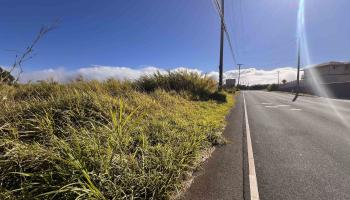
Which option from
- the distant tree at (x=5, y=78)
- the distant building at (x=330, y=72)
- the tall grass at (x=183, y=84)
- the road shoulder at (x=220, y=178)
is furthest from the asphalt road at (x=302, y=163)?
the distant building at (x=330, y=72)

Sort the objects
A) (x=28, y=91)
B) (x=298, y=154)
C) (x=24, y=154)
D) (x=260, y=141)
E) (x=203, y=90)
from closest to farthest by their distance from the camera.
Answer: (x=24, y=154) → (x=298, y=154) → (x=260, y=141) → (x=28, y=91) → (x=203, y=90)

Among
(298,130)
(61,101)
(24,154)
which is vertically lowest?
(298,130)

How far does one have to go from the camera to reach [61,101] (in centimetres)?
701

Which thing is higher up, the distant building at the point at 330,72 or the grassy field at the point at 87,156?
the distant building at the point at 330,72

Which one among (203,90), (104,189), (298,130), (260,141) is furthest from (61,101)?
(203,90)

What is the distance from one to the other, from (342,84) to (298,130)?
3876 cm

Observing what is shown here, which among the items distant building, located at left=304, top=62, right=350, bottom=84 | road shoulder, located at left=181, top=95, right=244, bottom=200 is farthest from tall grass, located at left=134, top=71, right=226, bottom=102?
distant building, located at left=304, top=62, right=350, bottom=84

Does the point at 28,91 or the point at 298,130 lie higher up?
the point at 28,91

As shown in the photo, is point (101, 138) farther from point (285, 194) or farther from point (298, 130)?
point (298, 130)

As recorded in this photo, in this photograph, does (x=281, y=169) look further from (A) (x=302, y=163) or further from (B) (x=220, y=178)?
(B) (x=220, y=178)

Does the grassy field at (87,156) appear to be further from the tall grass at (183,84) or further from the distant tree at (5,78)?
the tall grass at (183,84)

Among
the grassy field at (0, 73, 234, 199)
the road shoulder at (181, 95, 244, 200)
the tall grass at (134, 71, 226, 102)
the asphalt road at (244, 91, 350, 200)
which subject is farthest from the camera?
the tall grass at (134, 71, 226, 102)

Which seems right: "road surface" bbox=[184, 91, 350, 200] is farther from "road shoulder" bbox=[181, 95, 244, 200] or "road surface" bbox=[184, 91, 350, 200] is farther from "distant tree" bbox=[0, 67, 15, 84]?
"distant tree" bbox=[0, 67, 15, 84]

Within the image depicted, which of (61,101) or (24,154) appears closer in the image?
(24,154)
